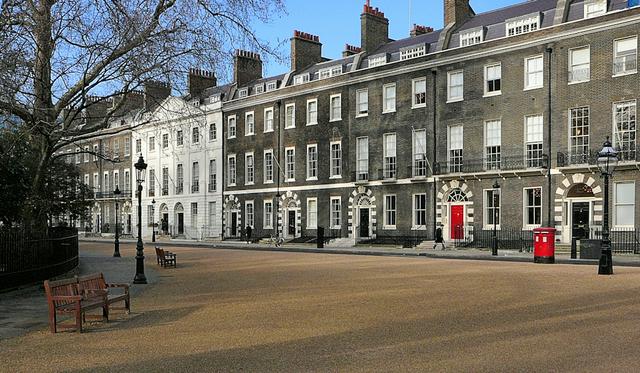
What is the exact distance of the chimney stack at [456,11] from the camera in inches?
1586

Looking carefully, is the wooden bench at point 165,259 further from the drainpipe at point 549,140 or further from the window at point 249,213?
the window at point 249,213

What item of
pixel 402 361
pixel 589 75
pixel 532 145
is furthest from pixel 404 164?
pixel 402 361

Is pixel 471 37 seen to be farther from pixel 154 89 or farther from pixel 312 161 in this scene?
pixel 154 89

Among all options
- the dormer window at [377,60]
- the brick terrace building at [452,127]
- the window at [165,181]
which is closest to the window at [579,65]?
the brick terrace building at [452,127]

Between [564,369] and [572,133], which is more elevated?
[572,133]

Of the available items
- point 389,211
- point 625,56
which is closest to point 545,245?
point 625,56

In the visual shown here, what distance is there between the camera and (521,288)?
1502cm

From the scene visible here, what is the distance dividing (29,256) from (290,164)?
1319 inches

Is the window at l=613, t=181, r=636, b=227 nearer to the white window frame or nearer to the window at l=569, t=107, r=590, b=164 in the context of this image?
the window at l=569, t=107, r=590, b=164

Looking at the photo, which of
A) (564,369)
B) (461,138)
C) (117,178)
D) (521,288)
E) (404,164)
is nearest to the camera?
(564,369)

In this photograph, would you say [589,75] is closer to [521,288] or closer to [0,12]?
[521,288]

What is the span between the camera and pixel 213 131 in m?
58.0

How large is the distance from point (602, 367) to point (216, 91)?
5571cm

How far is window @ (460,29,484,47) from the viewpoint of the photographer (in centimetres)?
3784
